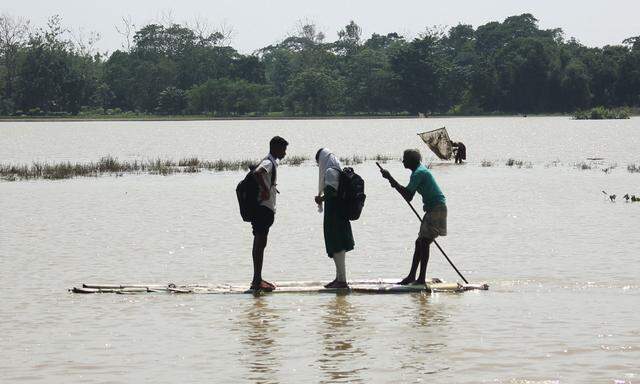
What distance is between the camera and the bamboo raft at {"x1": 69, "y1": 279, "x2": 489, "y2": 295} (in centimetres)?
1408

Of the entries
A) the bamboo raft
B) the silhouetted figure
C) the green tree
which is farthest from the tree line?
the bamboo raft

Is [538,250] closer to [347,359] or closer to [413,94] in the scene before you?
[347,359]

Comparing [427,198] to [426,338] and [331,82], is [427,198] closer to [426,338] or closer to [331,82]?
[426,338]

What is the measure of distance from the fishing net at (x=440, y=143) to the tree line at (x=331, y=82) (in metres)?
91.4

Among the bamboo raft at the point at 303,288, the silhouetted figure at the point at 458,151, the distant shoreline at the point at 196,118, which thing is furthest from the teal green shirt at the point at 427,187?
the distant shoreline at the point at 196,118

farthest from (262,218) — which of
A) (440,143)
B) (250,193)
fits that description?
(440,143)

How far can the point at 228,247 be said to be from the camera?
67.0 ft

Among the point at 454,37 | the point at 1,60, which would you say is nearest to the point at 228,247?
the point at 1,60

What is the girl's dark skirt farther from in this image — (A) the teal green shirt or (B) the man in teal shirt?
(A) the teal green shirt

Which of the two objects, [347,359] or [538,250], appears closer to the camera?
[347,359]

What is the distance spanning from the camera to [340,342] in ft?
37.7

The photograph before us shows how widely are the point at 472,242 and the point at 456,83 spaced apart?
126 meters

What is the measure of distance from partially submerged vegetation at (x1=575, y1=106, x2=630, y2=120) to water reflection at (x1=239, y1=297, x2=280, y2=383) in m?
123

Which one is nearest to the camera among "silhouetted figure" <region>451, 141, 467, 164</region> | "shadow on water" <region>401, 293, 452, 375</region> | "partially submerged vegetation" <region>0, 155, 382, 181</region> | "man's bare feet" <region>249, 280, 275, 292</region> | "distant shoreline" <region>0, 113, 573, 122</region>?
"shadow on water" <region>401, 293, 452, 375</region>
